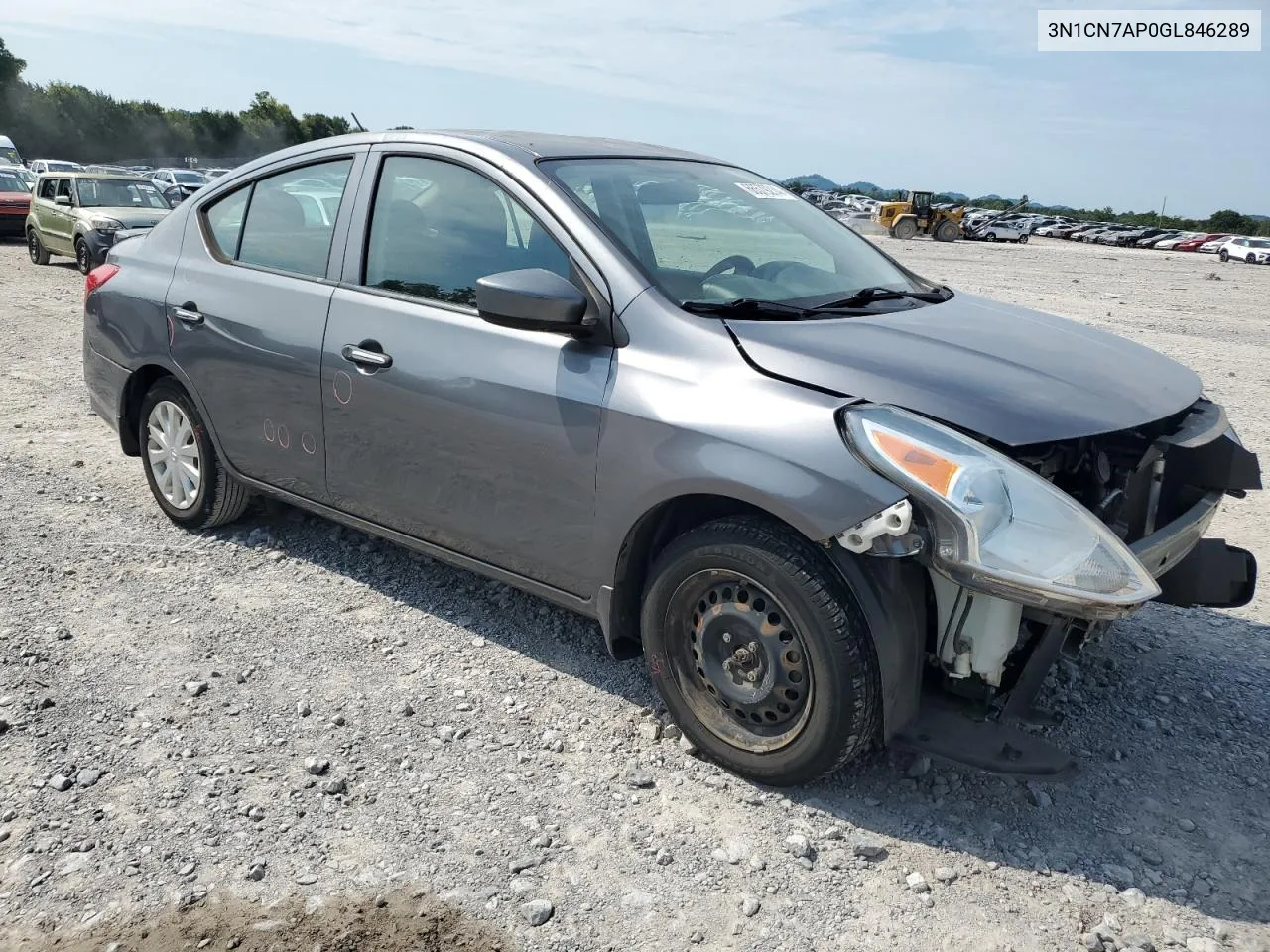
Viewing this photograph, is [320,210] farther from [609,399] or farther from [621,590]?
[621,590]

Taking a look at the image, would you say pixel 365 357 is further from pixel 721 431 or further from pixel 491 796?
pixel 491 796

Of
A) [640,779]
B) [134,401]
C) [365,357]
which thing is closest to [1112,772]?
[640,779]

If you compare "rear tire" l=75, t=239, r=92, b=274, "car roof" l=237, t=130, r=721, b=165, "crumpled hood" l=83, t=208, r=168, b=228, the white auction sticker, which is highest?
"car roof" l=237, t=130, r=721, b=165

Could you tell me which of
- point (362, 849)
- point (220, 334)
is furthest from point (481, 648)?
point (220, 334)

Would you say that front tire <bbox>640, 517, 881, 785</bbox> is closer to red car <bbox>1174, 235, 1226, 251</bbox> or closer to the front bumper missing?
the front bumper missing

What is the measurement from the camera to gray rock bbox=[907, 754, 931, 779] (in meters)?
3.16

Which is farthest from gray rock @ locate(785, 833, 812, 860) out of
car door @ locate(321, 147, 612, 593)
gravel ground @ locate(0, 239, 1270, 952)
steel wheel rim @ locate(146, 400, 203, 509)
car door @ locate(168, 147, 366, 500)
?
steel wheel rim @ locate(146, 400, 203, 509)

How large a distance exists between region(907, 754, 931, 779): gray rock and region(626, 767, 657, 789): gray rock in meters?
0.79

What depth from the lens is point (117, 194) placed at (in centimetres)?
1689

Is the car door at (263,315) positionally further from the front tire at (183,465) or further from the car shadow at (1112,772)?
the car shadow at (1112,772)

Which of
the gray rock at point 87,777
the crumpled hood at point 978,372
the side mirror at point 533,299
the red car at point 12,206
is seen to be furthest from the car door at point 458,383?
the red car at point 12,206

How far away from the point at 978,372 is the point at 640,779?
5.05 feet

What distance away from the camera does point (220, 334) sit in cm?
429

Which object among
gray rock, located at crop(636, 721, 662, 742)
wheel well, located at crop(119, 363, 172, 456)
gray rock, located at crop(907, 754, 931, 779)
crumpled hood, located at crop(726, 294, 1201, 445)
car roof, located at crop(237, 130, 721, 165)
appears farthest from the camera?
wheel well, located at crop(119, 363, 172, 456)
